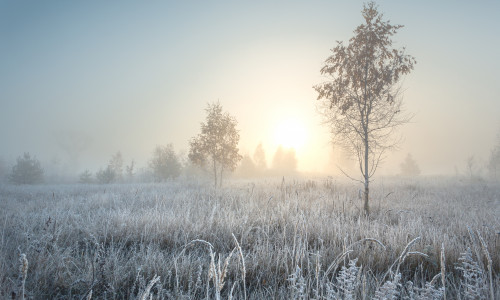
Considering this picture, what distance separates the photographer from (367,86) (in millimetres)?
7367

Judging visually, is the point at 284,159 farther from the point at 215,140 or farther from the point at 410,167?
the point at 215,140

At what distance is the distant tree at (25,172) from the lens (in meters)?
29.3

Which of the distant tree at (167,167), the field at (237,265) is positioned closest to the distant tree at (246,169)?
the distant tree at (167,167)

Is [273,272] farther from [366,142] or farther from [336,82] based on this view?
[336,82]

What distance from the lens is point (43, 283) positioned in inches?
86.2

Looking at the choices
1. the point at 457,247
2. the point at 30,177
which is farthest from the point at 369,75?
the point at 30,177

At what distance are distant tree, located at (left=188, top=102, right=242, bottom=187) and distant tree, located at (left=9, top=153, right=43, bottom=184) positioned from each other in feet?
86.9

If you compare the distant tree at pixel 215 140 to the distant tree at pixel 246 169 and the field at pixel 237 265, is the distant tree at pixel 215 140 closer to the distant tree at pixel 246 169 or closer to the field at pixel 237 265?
the field at pixel 237 265

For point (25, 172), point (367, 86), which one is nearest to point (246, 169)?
point (25, 172)

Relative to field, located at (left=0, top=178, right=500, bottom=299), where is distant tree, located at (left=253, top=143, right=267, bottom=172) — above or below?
above

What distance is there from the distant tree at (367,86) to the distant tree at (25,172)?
39.1m

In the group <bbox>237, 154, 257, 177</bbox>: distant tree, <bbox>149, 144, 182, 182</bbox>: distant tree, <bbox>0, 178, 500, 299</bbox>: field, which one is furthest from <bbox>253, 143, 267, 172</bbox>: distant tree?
<bbox>0, 178, 500, 299</bbox>: field

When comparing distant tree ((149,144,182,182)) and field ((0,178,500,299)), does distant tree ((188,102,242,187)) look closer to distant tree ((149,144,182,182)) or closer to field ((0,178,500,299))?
distant tree ((149,144,182,182))

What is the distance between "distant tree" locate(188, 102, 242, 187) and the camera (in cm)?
1936
